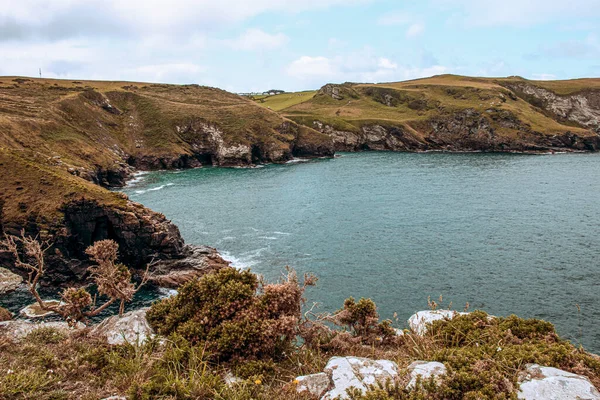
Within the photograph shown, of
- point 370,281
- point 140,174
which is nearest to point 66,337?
point 370,281

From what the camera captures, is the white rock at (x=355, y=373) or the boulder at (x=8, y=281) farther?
the boulder at (x=8, y=281)

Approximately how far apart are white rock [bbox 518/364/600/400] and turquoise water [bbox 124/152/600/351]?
27.0m

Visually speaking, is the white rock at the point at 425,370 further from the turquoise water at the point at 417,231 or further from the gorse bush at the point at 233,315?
the turquoise water at the point at 417,231

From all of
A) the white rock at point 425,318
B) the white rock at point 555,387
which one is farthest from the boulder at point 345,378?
the white rock at point 425,318

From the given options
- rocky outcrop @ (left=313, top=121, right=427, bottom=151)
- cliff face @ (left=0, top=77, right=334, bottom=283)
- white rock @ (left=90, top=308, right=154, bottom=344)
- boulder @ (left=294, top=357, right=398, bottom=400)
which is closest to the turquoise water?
cliff face @ (left=0, top=77, right=334, bottom=283)

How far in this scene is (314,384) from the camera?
1173 cm

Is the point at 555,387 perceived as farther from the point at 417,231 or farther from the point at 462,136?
the point at 462,136

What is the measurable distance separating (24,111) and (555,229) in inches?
5194

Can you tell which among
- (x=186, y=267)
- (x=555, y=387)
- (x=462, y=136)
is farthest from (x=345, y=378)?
(x=462, y=136)

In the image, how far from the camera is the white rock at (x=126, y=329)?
1455 centimetres

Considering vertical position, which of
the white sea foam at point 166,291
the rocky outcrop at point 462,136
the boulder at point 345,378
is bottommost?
the white sea foam at point 166,291

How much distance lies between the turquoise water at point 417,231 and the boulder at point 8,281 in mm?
23472

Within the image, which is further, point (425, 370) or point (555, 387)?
point (425, 370)

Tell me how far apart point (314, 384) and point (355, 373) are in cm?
129
